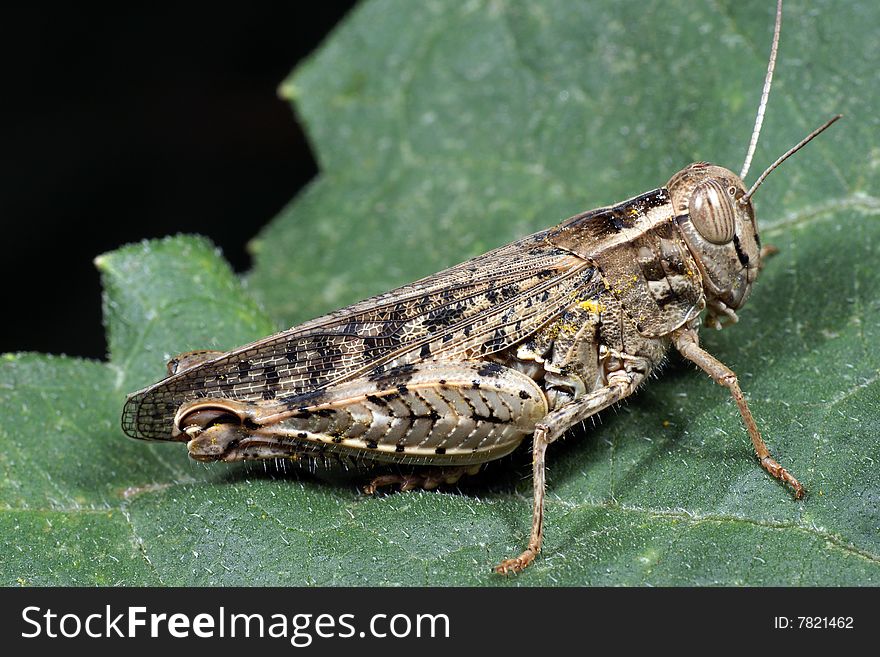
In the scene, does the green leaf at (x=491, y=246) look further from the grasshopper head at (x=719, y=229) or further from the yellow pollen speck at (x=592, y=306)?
the yellow pollen speck at (x=592, y=306)

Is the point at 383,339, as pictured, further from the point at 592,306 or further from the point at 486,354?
the point at 592,306

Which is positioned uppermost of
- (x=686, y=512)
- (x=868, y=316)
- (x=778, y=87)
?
(x=778, y=87)

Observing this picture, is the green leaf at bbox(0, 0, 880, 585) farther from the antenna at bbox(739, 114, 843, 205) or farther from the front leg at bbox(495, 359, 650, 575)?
the antenna at bbox(739, 114, 843, 205)

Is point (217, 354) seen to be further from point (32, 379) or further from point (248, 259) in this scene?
point (248, 259)

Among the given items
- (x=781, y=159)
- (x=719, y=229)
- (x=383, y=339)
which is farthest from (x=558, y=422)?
(x=781, y=159)

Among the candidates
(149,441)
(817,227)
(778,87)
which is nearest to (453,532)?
(149,441)
